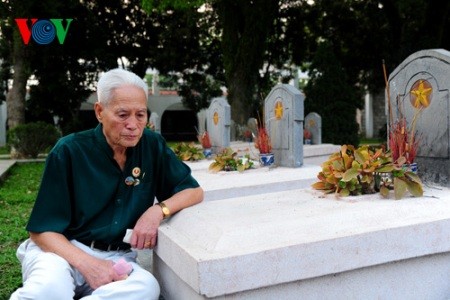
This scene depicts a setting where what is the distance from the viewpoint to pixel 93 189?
9.33 ft

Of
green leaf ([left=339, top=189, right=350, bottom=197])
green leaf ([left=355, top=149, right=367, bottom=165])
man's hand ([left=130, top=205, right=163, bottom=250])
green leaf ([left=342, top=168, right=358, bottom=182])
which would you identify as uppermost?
green leaf ([left=355, top=149, right=367, bottom=165])

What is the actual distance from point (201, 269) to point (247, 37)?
47.6 feet

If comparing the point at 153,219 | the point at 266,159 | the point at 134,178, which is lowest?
the point at 153,219

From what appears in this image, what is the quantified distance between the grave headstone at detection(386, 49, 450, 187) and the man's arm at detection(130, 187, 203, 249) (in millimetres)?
2235

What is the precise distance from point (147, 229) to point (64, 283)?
56 cm

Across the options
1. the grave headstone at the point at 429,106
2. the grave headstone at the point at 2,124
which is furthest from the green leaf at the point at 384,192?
the grave headstone at the point at 2,124

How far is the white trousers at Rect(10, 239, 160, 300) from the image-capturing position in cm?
247

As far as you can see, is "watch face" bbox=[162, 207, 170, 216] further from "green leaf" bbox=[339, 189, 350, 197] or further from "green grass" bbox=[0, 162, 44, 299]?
"green grass" bbox=[0, 162, 44, 299]

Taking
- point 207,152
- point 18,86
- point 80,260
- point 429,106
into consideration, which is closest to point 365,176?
point 429,106

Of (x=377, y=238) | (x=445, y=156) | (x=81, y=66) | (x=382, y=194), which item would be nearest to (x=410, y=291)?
(x=377, y=238)

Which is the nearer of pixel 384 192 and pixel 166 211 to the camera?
pixel 166 211

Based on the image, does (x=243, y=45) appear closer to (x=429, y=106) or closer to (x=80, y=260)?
(x=429, y=106)

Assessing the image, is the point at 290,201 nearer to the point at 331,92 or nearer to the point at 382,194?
the point at 382,194

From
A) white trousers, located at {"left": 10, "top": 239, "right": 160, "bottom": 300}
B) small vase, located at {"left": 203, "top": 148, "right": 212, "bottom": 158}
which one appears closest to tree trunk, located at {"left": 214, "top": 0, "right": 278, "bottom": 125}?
small vase, located at {"left": 203, "top": 148, "right": 212, "bottom": 158}
